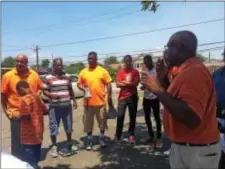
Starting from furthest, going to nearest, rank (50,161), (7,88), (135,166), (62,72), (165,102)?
(62,72) < (50,161) < (135,166) < (7,88) < (165,102)

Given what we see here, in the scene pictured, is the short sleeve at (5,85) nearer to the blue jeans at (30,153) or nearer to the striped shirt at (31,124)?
the striped shirt at (31,124)

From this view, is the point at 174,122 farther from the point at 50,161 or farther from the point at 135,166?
the point at 50,161

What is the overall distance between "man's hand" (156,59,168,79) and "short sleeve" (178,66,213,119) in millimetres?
442

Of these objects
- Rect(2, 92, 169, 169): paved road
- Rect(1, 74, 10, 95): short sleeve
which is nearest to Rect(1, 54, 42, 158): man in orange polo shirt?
Rect(1, 74, 10, 95): short sleeve

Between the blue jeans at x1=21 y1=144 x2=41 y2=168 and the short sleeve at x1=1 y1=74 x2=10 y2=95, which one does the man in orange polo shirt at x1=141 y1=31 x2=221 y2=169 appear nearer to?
the blue jeans at x1=21 y1=144 x2=41 y2=168

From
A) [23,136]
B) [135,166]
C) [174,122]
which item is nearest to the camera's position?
[174,122]

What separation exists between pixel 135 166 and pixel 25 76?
212cm

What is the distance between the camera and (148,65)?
731 centimetres

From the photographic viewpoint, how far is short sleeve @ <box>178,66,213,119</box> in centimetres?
280

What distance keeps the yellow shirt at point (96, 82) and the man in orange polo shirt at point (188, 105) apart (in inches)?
170

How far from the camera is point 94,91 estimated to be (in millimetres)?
7359

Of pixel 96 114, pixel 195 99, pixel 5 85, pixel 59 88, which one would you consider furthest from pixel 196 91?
pixel 96 114

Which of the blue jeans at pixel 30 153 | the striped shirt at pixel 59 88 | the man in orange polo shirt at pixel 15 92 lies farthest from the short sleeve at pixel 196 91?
the striped shirt at pixel 59 88

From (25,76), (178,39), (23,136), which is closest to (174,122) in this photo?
(178,39)
